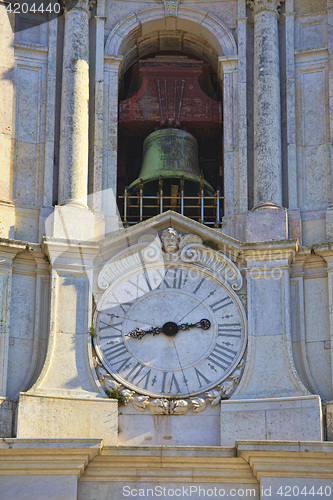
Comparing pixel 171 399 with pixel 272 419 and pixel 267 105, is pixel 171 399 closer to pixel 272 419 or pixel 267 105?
pixel 272 419

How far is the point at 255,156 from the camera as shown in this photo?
14977 mm

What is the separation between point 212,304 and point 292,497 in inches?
90.6

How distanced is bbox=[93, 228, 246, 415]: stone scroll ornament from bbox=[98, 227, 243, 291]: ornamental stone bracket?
0.4 inches

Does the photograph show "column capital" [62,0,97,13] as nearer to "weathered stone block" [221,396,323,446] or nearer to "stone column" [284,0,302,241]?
"stone column" [284,0,302,241]

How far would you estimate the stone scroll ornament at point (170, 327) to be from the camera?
13.7 metres

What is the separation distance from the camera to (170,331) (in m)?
13.9

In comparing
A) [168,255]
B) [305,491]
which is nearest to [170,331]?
[168,255]

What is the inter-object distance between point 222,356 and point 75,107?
327 cm

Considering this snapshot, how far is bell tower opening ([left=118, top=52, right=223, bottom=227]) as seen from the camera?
50.0 ft

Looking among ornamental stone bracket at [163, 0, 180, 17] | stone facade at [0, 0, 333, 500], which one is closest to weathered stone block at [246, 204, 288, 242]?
stone facade at [0, 0, 333, 500]

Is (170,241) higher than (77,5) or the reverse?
the reverse

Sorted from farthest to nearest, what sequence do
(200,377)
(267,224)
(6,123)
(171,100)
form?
(171,100), (6,123), (267,224), (200,377)

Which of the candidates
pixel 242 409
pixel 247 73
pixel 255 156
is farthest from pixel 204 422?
pixel 247 73

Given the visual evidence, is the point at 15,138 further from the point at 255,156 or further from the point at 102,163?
the point at 255,156
